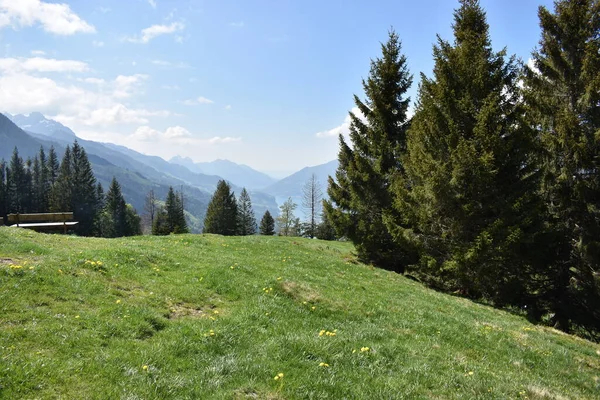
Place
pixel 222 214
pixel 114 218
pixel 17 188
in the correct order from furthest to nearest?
pixel 17 188, pixel 114 218, pixel 222 214

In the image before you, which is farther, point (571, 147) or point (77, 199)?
point (77, 199)

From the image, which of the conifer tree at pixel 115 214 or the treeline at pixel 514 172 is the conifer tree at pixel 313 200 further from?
the treeline at pixel 514 172

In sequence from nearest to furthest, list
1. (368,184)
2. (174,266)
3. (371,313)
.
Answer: (371,313) → (174,266) → (368,184)

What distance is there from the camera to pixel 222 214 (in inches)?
3221

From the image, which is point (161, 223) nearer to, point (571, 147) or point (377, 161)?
point (377, 161)

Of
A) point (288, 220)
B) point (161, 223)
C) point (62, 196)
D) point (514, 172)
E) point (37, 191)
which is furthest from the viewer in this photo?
point (37, 191)

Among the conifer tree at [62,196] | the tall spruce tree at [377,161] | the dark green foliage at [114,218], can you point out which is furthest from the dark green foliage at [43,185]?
the tall spruce tree at [377,161]

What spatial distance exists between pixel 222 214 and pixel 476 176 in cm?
7040

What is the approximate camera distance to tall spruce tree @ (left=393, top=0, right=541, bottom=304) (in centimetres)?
1655

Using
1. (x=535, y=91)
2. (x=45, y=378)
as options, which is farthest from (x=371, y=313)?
(x=535, y=91)

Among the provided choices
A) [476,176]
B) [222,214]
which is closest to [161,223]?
[222,214]

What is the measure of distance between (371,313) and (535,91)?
1724cm

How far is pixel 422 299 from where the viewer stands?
15.4 meters

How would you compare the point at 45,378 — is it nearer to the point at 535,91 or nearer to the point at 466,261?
the point at 466,261
